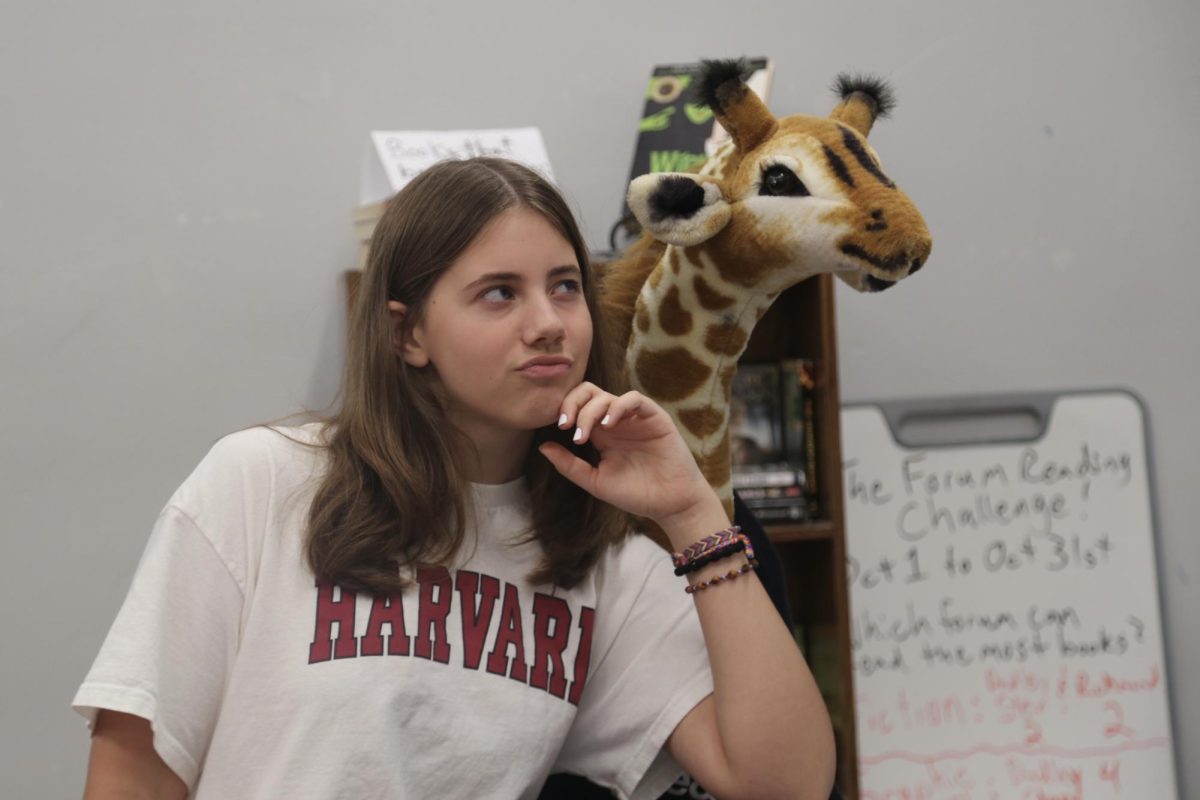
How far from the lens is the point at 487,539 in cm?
112

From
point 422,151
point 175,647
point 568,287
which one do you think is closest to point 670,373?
point 568,287

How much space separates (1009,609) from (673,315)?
1134 mm

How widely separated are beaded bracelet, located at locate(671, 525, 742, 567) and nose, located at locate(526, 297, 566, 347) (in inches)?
9.3

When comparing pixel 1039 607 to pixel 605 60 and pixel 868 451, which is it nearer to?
pixel 868 451

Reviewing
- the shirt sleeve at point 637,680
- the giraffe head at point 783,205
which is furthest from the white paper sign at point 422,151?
the shirt sleeve at point 637,680

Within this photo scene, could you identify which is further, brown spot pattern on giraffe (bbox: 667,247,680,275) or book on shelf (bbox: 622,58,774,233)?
book on shelf (bbox: 622,58,774,233)

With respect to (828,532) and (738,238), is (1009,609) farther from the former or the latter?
(738,238)

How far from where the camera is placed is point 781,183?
1.05m

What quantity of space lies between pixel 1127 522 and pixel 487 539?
53.2 inches

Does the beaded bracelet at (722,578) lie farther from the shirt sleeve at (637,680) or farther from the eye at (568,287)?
the eye at (568,287)

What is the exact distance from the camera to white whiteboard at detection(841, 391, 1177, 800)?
6.35 feet

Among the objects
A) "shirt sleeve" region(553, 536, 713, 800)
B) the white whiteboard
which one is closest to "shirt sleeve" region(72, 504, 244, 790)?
"shirt sleeve" region(553, 536, 713, 800)

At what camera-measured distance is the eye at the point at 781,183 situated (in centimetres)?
104

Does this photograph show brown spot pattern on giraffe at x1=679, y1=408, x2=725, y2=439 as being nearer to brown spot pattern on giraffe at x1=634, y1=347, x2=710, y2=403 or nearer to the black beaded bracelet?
brown spot pattern on giraffe at x1=634, y1=347, x2=710, y2=403
